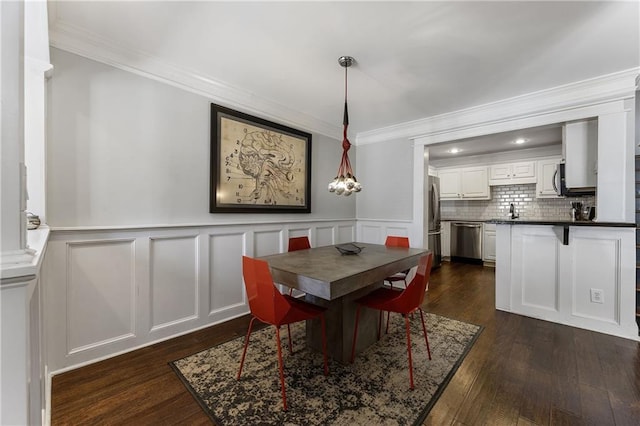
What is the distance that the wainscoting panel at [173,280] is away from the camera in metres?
2.37

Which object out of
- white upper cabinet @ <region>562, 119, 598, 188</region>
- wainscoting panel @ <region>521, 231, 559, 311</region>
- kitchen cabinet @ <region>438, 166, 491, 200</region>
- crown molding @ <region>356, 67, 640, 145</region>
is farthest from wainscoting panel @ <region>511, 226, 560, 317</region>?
kitchen cabinet @ <region>438, 166, 491, 200</region>

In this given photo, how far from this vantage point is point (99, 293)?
2076 mm

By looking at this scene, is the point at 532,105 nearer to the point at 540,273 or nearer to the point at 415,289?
the point at 540,273

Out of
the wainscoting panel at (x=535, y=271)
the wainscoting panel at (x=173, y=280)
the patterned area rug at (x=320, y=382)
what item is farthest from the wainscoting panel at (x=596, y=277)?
the wainscoting panel at (x=173, y=280)

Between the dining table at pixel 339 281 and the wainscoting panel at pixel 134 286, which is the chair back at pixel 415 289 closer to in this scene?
the dining table at pixel 339 281

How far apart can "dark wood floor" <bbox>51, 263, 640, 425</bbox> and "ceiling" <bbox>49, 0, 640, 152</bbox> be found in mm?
2368

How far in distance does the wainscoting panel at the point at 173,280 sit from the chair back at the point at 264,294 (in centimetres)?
107

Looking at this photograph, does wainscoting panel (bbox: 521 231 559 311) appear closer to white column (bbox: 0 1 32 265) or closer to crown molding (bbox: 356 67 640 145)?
crown molding (bbox: 356 67 640 145)

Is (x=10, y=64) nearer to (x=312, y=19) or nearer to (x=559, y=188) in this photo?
(x=312, y=19)

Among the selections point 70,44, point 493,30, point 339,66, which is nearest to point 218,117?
point 70,44

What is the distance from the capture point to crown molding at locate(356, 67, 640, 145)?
255cm

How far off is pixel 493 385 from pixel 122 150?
326cm

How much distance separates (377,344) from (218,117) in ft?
8.78

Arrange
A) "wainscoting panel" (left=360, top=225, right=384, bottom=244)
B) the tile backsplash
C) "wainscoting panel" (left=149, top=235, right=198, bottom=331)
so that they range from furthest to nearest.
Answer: the tile backsplash, "wainscoting panel" (left=360, top=225, right=384, bottom=244), "wainscoting panel" (left=149, top=235, right=198, bottom=331)
